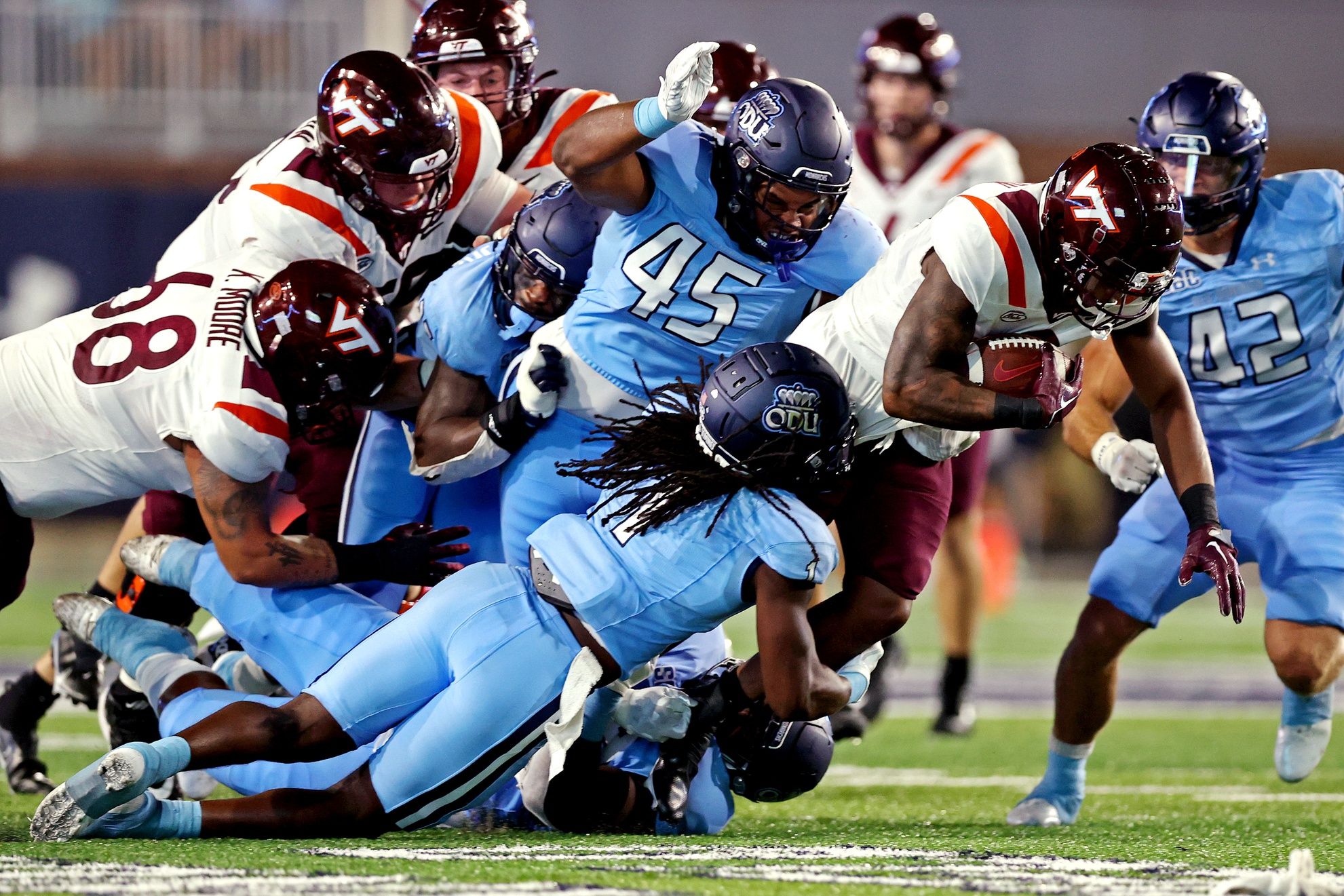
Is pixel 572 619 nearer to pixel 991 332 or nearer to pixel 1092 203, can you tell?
pixel 991 332

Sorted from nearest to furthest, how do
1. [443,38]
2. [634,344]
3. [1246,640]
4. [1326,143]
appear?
[634,344]
[443,38]
[1246,640]
[1326,143]

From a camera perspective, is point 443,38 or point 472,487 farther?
point 443,38

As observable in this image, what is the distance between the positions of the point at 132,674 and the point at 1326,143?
12852mm

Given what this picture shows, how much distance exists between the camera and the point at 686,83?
3.43m

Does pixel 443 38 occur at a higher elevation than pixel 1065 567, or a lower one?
higher

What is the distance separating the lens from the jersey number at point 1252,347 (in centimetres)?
437

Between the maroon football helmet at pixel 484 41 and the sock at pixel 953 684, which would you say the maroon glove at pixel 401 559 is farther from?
the sock at pixel 953 684

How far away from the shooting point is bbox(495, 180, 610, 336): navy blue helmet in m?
3.90

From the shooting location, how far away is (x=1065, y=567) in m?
14.7

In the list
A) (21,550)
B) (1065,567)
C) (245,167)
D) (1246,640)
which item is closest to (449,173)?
(245,167)

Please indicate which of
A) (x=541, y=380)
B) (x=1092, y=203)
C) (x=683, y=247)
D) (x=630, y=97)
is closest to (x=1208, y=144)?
(x=1092, y=203)

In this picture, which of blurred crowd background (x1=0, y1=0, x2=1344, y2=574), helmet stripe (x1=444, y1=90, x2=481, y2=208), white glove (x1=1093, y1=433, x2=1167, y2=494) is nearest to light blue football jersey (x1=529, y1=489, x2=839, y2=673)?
white glove (x1=1093, y1=433, x2=1167, y2=494)

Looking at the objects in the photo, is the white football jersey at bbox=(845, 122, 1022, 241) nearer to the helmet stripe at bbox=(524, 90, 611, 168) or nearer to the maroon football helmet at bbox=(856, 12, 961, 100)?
the maroon football helmet at bbox=(856, 12, 961, 100)

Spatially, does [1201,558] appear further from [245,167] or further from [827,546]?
[245,167]
